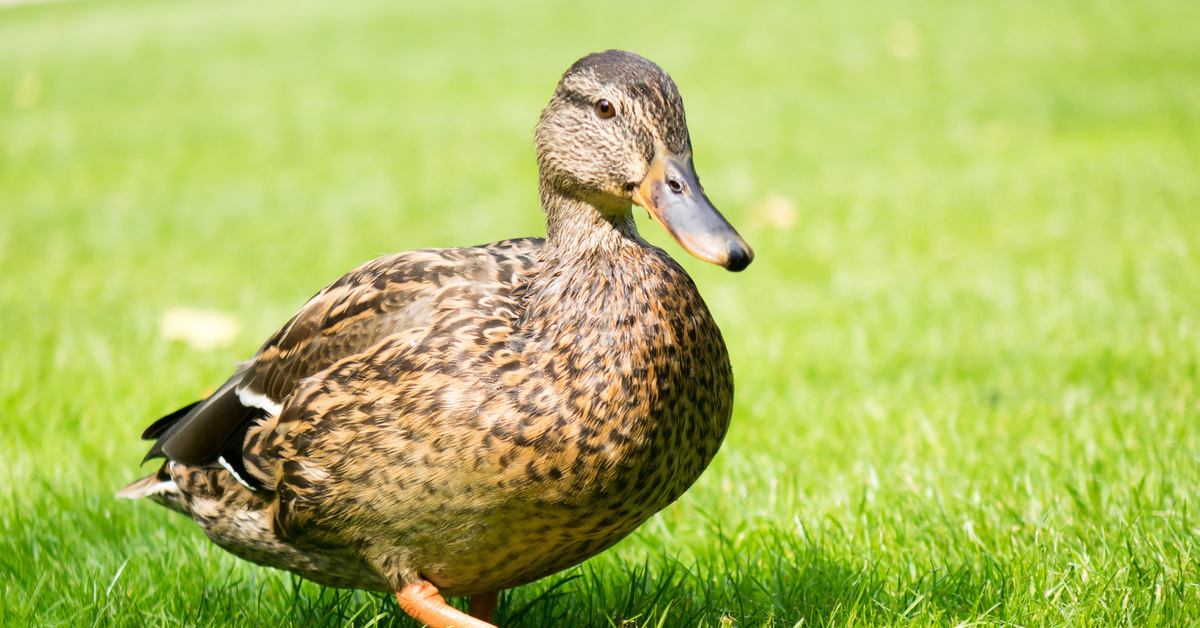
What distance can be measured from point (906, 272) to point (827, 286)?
0.46 meters

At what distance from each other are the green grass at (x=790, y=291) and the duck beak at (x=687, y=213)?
0.88 metres

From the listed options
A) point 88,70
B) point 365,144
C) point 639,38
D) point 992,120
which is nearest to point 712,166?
point 992,120

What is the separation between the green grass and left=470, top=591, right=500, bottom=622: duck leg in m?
0.15

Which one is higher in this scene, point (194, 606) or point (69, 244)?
point (69, 244)

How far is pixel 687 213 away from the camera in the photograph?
2.24 meters

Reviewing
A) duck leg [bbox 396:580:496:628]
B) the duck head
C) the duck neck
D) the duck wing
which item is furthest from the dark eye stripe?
duck leg [bbox 396:580:496:628]

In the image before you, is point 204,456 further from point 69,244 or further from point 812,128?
point 812,128

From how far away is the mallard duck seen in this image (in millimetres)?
2189

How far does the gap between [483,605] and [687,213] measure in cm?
114

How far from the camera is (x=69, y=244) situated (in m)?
6.94

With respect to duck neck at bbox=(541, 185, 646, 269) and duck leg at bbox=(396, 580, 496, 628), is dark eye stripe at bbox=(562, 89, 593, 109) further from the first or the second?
duck leg at bbox=(396, 580, 496, 628)

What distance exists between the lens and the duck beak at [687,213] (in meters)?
2.16

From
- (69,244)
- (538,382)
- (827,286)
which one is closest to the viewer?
(538,382)

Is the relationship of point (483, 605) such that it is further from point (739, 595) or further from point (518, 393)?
point (518, 393)
